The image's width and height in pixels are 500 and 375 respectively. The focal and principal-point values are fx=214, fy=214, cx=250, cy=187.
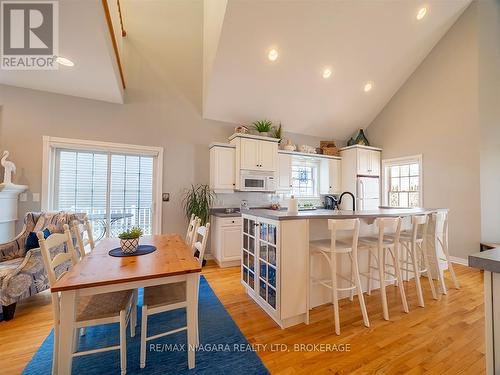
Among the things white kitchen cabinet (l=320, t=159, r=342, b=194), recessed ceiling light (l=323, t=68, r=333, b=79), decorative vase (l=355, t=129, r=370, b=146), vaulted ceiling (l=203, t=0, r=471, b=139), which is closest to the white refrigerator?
white kitchen cabinet (l=320, t=159, r=342, b=194)

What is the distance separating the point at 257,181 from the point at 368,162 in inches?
112

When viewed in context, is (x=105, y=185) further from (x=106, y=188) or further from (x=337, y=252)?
(x=337, y=252)

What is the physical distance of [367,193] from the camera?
200 inches

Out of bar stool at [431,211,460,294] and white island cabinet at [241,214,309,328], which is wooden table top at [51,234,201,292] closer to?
white island cabinet at [241,214,309,328]

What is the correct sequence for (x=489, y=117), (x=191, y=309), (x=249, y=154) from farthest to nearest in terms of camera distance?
1. (x=249, y=154)
2. (x=489, y=117)
3. (x=191, y=309)

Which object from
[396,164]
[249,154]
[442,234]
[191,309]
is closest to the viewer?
[191,309]

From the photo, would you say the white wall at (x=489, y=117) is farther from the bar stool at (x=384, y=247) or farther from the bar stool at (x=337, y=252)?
the bar stool at (x=337, y=252)

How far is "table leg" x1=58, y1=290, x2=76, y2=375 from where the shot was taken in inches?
48.1

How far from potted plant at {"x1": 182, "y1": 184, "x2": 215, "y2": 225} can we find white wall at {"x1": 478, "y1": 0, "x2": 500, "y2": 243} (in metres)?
4.68

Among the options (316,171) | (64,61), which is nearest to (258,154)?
(316,171)

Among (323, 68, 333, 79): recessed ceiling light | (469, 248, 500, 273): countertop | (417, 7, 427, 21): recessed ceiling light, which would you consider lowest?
(469, 248, 500, 273): countertop

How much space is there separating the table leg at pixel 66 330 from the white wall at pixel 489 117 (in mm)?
5487

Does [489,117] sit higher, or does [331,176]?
[489,117]

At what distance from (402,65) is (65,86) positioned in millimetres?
6028
